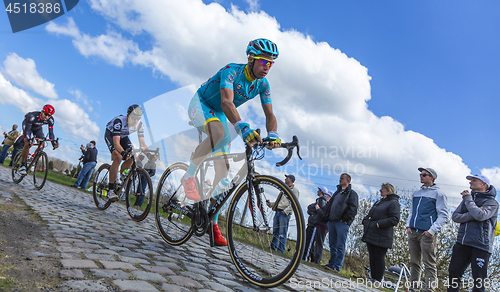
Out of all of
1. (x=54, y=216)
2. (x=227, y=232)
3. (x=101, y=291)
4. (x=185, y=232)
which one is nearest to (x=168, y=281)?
(x=101, y=291)

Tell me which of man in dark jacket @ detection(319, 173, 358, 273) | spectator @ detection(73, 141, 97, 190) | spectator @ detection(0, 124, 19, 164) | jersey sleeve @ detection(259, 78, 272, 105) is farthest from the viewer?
spectator @ detection(0, 124, 19, 164)

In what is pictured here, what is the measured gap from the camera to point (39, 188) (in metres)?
8.32

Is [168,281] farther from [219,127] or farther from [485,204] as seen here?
[485,204]

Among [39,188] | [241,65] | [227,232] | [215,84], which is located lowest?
[39,188]

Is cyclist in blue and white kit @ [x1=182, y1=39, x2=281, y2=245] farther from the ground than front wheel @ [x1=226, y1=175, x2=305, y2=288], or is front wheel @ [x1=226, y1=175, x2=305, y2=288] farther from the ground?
cyclist in blue and white kit @ [x1=182, y1=39, x2=281, y2=245]

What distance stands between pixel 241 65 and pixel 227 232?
193 centimetres

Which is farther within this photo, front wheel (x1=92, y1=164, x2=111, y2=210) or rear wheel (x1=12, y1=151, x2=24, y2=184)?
rear wheel (x1=12, y1=151, x2=24, y2=184)

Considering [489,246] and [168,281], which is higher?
[489,246]

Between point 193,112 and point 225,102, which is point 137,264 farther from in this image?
point 193,112

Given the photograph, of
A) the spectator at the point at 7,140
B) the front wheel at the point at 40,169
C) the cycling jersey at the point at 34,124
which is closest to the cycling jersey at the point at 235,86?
the front wheel at the point at 40,169

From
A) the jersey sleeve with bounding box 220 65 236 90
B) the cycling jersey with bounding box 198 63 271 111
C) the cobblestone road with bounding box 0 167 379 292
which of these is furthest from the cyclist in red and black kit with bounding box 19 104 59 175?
the jersey sleeve with bounding box 220 65 236 90

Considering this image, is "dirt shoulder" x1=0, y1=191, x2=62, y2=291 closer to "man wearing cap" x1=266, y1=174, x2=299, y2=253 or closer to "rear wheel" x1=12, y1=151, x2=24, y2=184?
"man wearing cap" x1=266, y1=174, x2=299, y2=253

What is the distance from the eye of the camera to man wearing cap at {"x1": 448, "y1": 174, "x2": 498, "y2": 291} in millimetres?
4683

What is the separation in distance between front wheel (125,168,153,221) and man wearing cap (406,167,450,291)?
514cm
